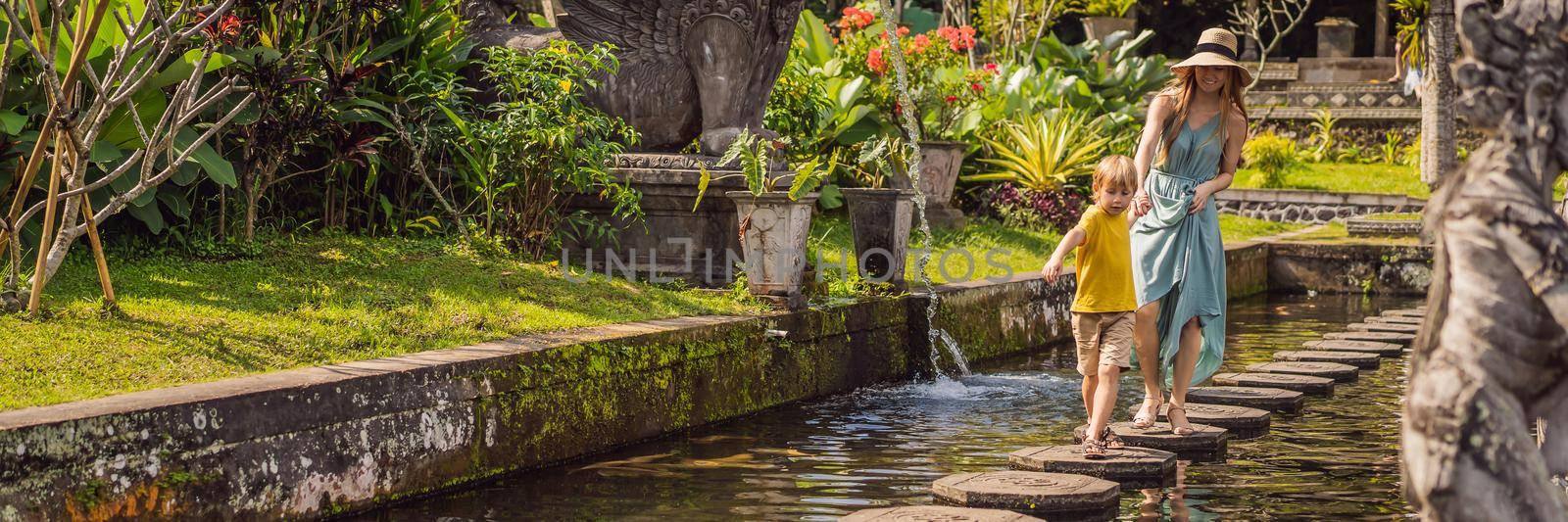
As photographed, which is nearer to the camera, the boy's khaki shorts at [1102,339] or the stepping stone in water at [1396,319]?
the boy's khaki shorts at [1102,339]

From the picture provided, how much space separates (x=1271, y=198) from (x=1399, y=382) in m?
11.1

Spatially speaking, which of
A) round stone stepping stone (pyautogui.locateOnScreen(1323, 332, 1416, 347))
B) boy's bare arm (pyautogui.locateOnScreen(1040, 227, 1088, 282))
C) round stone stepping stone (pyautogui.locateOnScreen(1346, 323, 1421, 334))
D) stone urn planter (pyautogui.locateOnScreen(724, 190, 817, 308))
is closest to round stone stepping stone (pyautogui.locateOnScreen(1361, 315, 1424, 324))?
round stone stepping stone (pyautogui.locateOnScreen(1346, 323, 1421, 334))

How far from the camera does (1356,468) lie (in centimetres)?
542

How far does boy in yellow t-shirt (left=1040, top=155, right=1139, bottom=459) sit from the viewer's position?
205 inches

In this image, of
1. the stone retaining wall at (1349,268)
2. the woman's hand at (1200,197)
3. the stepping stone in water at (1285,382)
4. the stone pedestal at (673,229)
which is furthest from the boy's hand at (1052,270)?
the stone retaining wall at (1349,268)

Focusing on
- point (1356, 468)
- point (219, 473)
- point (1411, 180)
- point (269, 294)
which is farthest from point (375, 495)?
point (1411, 180)

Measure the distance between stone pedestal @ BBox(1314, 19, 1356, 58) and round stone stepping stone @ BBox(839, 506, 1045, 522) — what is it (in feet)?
72.2

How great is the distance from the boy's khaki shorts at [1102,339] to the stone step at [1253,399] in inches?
60.9

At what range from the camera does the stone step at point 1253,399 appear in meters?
6.71

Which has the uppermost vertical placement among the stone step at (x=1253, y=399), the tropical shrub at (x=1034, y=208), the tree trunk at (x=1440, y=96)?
the tree trunk at (x=1440, y=96)

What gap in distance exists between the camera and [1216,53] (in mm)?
5566

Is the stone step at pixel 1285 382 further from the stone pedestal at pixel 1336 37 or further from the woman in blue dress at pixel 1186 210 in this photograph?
the stone pedestal at pixel 1336 37

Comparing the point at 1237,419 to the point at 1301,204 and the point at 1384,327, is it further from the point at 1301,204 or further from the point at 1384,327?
the point at 1301,204

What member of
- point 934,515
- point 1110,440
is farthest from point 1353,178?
point 934,515
